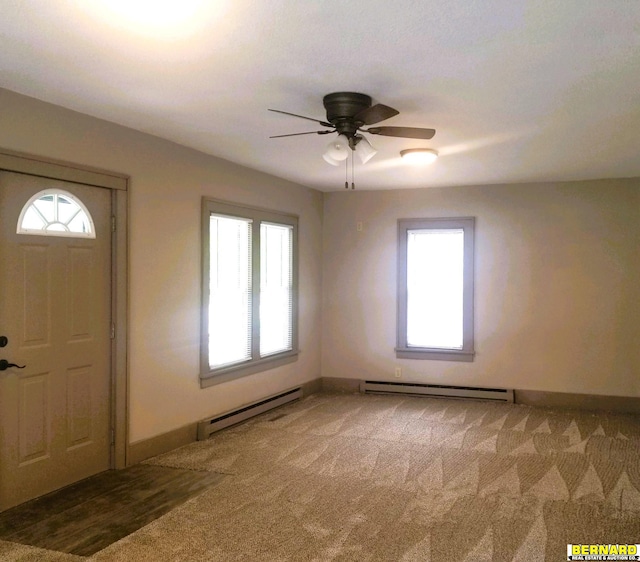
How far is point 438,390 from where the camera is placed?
687 centimetres

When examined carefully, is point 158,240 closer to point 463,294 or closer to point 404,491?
point 404,491

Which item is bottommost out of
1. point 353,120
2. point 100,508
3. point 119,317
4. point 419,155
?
point 100,508

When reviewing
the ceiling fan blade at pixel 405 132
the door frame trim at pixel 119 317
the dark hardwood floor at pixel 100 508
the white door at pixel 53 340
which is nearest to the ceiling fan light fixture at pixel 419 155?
the ceiling fan blade at pixel 405 132

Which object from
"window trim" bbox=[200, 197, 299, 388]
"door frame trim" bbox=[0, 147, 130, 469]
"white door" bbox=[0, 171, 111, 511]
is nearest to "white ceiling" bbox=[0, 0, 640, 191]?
"door frame trim" bbox=[0, 147, 130, 469]

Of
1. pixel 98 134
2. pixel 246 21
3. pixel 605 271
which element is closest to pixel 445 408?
pixel 605 271

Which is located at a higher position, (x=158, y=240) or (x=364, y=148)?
(x=364, y=148)

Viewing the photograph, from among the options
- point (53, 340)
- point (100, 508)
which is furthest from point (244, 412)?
point (53, 340)

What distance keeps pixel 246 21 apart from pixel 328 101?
1.03 m

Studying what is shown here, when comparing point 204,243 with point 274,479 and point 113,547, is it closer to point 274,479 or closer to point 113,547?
point 274,479

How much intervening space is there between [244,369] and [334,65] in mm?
3550

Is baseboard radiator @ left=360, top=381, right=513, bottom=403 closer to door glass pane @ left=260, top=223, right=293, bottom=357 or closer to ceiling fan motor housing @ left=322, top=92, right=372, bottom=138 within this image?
door glass pane @ left=260, top=223, right=293, bottom=357

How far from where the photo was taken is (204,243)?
5.15 metres

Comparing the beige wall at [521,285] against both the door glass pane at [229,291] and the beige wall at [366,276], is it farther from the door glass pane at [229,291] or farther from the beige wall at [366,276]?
the door glass pane at [229,291]

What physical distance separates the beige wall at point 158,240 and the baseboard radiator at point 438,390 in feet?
6.72
